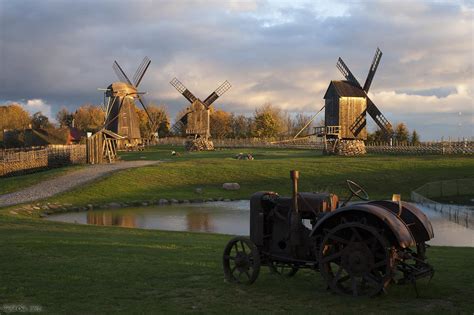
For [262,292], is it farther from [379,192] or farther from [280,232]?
[379,192]

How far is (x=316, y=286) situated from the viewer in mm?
8859

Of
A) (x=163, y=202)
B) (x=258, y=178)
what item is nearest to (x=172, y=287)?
(x=163, y=202)

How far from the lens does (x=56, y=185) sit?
3853 centimetres

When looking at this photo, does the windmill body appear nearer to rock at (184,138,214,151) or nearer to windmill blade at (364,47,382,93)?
rock at (184,138,214,151)

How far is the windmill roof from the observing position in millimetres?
64188

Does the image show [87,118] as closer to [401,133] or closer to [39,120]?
[39,120]

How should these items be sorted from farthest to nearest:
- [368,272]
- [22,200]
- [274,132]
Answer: [274,132], [22,200], [368,272]

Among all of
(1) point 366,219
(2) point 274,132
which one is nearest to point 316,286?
(1) point 366,219

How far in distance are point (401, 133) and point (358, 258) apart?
89495 millimetres

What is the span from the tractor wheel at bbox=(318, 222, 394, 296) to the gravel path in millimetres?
26913

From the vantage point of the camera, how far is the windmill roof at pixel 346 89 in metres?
64.2

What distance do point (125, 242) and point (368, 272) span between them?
360 inches

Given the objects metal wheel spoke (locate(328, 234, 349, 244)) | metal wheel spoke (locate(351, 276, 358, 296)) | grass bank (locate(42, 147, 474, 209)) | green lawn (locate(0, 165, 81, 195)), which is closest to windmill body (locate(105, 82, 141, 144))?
grass bank (locate(42, 147, 474, 209))

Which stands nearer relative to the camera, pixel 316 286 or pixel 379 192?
pixel 316 286
